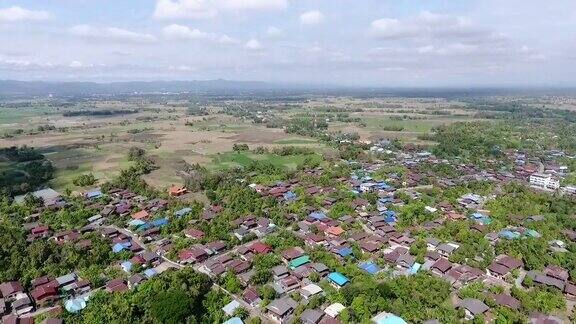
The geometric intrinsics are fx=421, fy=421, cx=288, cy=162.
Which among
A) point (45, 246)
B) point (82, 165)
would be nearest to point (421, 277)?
point (45, 246)

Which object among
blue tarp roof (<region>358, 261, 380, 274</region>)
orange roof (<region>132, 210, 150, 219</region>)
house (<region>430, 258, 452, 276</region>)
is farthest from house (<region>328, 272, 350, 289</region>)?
orange roof (<region>132, 210, 150, 219</region>)

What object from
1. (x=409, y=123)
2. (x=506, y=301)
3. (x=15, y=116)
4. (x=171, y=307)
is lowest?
(x=15, y=116)

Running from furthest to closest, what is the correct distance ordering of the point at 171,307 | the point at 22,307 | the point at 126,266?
the point at 126,266 < the point at 22,307 < the point at 171,307

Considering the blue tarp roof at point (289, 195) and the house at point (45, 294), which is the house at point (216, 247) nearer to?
the house at point (45, 294)

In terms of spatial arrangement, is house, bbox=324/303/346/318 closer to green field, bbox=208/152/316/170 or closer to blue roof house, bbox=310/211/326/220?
blue roof house, bbox=310/211/326/220

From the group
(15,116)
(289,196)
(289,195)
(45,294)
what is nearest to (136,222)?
(45,294)

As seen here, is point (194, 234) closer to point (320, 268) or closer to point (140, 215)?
point (140, 215)

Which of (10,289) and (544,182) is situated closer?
(10,289)
